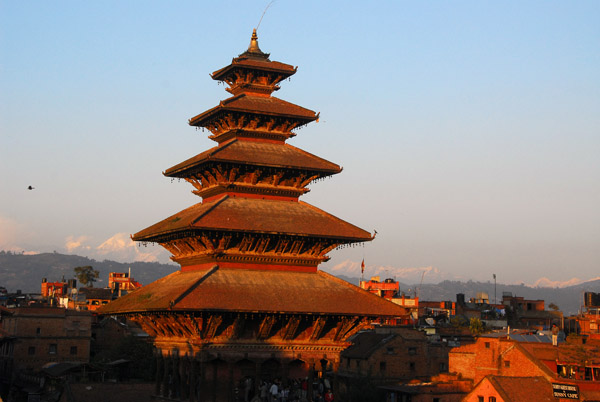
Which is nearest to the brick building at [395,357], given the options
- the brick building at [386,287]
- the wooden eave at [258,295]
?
the wooden eave at [258,295]

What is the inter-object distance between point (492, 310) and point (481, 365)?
62.8 meters

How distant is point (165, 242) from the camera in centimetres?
4697

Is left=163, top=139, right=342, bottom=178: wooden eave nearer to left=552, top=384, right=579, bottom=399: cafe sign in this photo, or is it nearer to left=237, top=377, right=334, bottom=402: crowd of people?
left=237, top=377, right=334, bottom=402: crowd of people

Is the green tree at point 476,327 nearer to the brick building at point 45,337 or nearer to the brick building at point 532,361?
the brick building at point 532,361

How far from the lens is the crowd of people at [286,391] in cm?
4138

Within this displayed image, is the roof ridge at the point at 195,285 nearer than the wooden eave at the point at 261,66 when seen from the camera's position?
Yes

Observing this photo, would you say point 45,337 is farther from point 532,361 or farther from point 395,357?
point 532,361

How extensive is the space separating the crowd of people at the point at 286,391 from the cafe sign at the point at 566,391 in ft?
65.7

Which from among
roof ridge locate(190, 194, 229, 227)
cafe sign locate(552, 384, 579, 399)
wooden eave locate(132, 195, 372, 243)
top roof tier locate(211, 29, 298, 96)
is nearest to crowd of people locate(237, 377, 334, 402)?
wooden eave locate(132, 195, 372, 243)

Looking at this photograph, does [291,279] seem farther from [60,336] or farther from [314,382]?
[60,336]

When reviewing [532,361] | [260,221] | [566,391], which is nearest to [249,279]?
[260,221]

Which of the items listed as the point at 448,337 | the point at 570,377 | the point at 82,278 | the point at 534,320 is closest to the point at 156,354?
the point at 570,377

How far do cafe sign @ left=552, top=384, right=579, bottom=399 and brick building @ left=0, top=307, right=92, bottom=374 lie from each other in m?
53.2

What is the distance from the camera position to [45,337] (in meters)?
92.3
